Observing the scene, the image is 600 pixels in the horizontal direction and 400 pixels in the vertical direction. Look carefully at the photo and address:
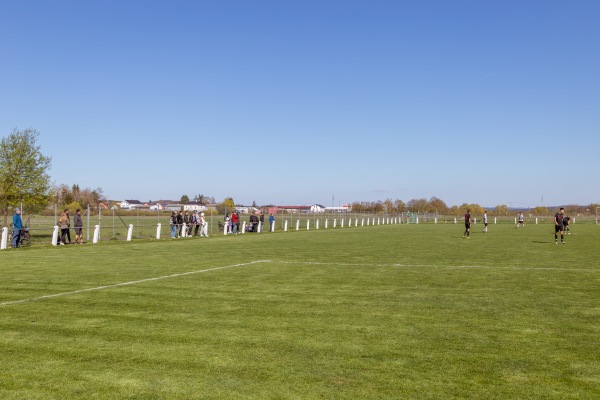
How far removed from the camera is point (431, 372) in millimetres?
6023

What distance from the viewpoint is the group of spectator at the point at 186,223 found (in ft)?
123

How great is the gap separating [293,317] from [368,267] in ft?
27.6

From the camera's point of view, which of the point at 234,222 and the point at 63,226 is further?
the point at 234,222

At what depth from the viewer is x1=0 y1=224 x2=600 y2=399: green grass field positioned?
559 centimetres

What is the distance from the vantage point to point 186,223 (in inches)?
1555

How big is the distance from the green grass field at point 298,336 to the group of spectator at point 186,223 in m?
22.6

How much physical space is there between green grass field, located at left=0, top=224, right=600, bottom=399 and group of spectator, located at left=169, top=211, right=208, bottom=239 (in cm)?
2258

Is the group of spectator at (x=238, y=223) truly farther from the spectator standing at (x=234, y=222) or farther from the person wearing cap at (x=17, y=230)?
the person wearing cap at (x=17, y=230)

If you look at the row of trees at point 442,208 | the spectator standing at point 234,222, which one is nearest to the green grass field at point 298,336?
the spectator standing at point 234,222

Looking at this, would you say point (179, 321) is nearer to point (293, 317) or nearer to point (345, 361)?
point (293, 317)

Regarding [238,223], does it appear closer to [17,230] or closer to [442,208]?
[17,230]

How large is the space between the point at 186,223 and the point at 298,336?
107ft

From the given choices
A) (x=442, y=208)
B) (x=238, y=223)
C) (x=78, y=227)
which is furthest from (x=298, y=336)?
(x=442, y=208)

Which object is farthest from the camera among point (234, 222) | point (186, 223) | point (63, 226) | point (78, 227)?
point (234, 222)
